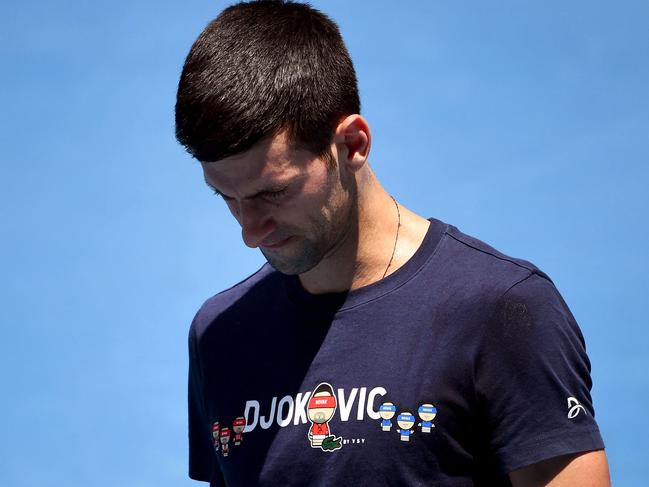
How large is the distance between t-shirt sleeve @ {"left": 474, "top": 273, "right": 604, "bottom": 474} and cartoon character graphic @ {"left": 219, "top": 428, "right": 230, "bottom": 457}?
0.58 metres

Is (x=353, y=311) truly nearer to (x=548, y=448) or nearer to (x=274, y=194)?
(x=274, y=194)

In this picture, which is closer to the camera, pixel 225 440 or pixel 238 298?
pixel 225 440

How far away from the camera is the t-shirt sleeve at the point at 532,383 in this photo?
6.00 feet

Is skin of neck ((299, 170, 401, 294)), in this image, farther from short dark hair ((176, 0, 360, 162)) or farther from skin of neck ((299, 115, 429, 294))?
short dark hair ((176, 0, 360, 162))

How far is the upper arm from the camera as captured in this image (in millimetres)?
1809

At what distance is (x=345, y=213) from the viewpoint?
6.68 feet

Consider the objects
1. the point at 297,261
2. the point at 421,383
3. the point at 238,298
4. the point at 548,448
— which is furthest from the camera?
the point at 238,298

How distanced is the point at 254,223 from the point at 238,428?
1.57 ft

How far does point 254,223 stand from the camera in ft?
6.45

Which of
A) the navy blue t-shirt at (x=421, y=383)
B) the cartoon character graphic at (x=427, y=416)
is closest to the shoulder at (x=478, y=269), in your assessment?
the navy blue t-shirt at (x=421, y=383)

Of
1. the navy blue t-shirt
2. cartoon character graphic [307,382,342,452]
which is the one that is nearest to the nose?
the navy blue t-shirt

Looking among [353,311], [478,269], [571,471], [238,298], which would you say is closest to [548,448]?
[571,471]

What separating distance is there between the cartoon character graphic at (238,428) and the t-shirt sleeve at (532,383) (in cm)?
54

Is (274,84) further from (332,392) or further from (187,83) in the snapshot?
(332,392)
